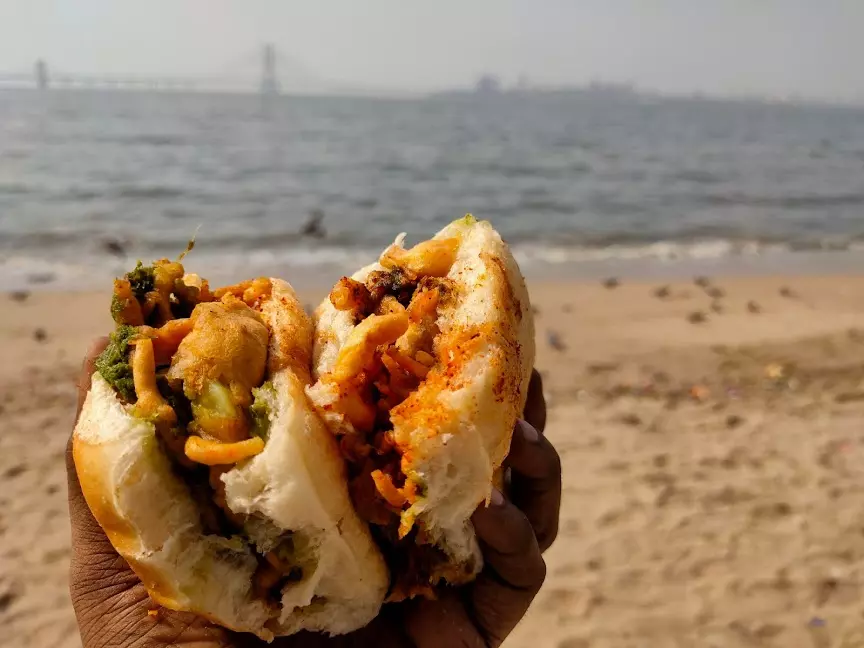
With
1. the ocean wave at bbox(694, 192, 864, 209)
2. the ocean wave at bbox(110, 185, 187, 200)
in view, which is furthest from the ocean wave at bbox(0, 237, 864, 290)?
the ocean wave at bbox(110, 185, 187, 200)

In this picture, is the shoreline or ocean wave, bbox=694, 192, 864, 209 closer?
the shoreline

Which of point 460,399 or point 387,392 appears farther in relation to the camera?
point 387,392

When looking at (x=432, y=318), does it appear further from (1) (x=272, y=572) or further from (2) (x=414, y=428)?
(1) (x=272, y=572)

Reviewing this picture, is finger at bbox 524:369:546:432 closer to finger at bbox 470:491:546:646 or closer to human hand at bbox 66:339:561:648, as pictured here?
human hand at bbox 66:339:561:648

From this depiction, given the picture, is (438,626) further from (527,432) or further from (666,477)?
(666,477)

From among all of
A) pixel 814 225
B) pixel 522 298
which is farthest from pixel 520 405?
pixel 814 225

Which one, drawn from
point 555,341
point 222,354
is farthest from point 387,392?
point 555,341
